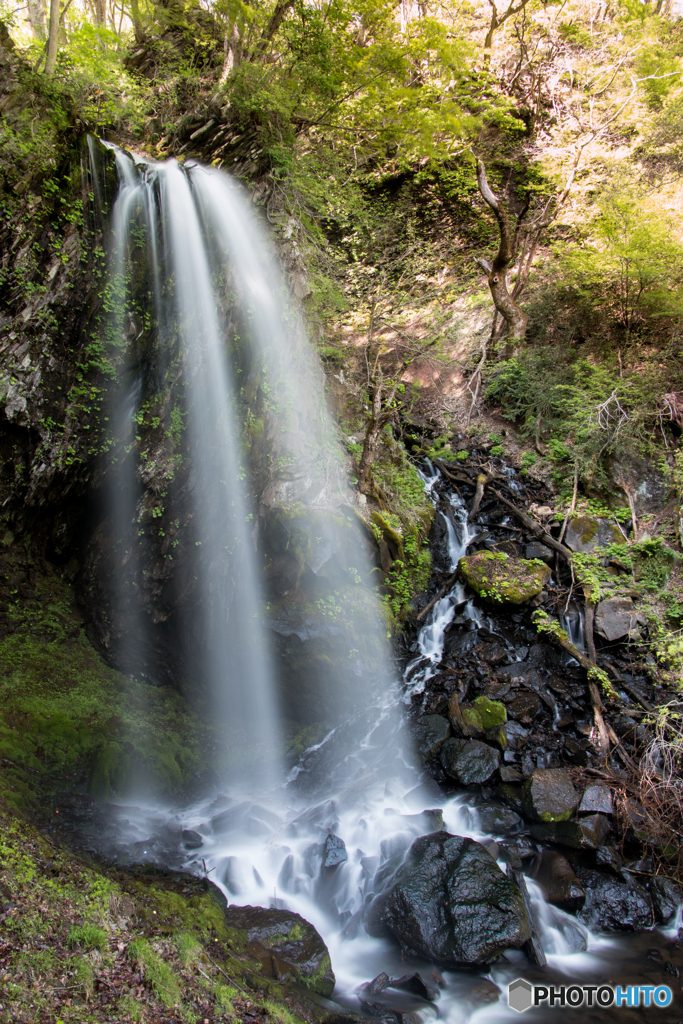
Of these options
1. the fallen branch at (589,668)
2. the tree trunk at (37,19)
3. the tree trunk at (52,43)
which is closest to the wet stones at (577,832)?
the fallen branch at (589,668)

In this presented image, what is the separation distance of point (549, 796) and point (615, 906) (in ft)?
3.55

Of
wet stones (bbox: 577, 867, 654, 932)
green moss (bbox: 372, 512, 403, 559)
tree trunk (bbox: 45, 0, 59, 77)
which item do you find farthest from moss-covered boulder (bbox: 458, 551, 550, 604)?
tree trunk (bbox: 45, 0, 59, 77)

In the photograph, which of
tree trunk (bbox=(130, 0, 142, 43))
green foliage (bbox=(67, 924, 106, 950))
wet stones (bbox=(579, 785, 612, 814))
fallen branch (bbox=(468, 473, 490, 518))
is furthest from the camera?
tree trunk (bbox=(130, 0, 142, 43))

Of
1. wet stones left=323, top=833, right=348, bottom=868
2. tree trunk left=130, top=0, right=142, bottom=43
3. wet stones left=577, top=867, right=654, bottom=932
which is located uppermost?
tree trunk left=130, top=0, right=142, bottom=43

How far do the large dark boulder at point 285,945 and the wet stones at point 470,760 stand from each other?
2492 millimetres

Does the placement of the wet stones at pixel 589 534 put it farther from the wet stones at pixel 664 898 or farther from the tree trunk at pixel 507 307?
the tree trunk at pixel 507 307

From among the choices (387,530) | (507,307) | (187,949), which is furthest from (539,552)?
(187,949)

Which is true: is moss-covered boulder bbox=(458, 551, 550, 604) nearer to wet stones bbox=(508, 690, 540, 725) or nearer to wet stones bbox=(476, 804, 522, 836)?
wet stones bbox=(508, 690, 540, 725)

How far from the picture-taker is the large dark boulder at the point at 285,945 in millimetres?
4215

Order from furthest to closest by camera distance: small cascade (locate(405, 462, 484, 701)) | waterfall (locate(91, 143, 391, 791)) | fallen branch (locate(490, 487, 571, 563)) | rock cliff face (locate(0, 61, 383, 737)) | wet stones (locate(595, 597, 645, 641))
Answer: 1. fallen branch (locate(490, 487, 571, 563))
2. small cascade (locate(405, 462, 484, 701))
3. waterfall (locate(91, 143, 391, 791))
4. wet stones (locate(595, 597, 645, 641))
5. rock cliff face (locate(0, 61, 383, 737))

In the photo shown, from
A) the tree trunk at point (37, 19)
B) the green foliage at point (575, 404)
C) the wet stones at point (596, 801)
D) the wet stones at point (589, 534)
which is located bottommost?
the wet stones at point (596, 801)

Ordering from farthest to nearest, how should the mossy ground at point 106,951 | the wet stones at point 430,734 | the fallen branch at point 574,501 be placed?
the fallen branch at point 574,501, the wet stones at point 430,734, the mossy ground at point 106,951

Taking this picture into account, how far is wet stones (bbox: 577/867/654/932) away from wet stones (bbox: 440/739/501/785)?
4.74ft

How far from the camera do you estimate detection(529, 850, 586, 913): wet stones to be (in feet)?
15.9
